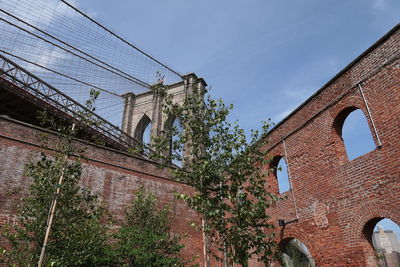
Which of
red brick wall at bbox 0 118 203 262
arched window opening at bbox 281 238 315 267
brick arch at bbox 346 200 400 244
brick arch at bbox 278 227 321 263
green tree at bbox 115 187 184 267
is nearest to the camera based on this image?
brick arch at bbox 346 200 400 244

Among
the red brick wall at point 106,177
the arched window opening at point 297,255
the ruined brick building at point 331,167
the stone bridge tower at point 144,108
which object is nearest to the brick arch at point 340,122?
the ruined brick building at point 331,167

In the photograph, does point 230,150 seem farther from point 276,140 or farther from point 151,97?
point 151,97

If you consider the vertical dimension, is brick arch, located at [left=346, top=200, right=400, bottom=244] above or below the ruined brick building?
below

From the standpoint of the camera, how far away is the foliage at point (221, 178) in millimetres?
4918

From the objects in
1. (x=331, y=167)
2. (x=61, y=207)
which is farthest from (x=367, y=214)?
(x=61, y=207)

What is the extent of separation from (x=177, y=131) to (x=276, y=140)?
4290 millimetres

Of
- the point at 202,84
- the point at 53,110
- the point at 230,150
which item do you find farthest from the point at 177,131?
the point at 202,84

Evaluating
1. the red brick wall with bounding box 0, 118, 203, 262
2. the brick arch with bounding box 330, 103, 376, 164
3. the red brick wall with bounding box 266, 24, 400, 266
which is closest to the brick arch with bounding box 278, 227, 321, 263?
the red brick wall with bounding box 266, 24, 400, 266

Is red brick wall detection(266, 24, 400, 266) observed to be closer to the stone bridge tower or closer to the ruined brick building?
the ruined brick building

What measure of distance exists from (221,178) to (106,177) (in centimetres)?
633

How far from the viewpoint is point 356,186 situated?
622 cm

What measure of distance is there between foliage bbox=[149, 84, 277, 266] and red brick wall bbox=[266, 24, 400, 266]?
196 cm

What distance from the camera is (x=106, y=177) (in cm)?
1043

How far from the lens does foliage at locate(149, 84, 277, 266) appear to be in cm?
492
